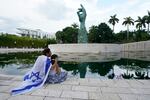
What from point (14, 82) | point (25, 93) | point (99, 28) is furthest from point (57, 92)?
point (99, 28)

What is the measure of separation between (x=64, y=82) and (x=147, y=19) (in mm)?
59174

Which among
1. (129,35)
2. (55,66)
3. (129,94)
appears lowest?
(129,94)

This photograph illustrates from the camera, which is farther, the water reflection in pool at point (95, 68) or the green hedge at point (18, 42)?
the green hedge at point (18, 42)

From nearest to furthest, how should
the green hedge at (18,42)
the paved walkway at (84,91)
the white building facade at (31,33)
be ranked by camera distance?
the paved walkway at (84,91), the green hedge at (18,42), the white building facade at (31,33)

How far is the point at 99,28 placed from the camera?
189ft

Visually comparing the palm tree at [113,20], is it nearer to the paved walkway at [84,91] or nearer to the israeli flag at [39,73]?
the paved walkway at [84,91]

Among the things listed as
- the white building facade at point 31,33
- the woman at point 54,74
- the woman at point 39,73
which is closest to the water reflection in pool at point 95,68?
the woman at point 54,74

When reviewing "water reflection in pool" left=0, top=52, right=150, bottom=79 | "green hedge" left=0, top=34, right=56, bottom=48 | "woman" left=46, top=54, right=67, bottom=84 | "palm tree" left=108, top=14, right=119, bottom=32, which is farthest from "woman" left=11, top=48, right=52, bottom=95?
"palm tree" left=108, top=14, right=119, bottom=32

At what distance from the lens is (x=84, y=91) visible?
6.06 meters

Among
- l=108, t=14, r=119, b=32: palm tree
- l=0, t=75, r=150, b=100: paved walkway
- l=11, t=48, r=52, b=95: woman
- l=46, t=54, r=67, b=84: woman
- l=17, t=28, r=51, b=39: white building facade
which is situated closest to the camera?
l=0, t=75, r=150, b=100: paved walkway

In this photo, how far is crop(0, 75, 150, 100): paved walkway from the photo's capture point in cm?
540

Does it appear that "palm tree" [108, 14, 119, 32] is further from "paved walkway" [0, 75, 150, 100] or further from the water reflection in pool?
"paved walkway" [0, 75, 150, 100]

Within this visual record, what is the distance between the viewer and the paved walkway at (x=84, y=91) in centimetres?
540

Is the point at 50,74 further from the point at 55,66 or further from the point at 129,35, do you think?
the point at 129,35
